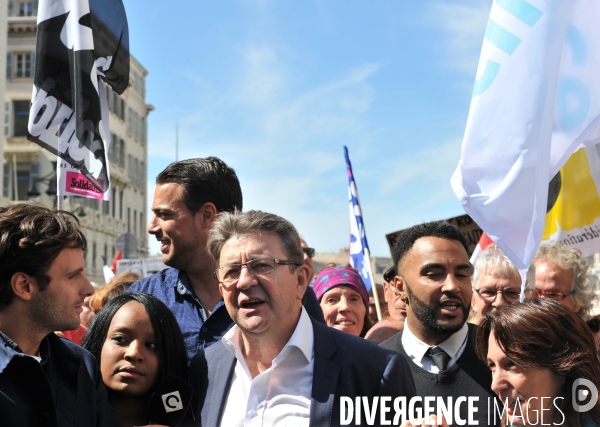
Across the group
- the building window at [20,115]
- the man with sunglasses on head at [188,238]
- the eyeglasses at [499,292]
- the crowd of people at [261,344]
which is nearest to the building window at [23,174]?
the building window at [20,115]

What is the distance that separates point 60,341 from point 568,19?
3.06 meters

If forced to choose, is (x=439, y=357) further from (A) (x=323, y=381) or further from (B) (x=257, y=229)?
(B) (x=257, y=229)

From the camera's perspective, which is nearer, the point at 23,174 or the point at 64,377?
the point at 64,377

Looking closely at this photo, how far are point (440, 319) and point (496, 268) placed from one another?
81 cm

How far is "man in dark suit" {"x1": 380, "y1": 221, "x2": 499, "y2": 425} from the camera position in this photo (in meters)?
4.08

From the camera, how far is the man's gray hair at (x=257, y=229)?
3.85 metres

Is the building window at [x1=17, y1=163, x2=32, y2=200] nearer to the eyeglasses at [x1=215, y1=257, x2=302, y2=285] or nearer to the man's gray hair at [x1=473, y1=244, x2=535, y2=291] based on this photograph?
the man's gray hair at [x1=473, y1=244, x2=535, y2=291]

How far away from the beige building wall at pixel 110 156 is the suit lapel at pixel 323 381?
34523 millimetres

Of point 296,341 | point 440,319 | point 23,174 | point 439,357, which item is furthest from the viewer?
point 23,174

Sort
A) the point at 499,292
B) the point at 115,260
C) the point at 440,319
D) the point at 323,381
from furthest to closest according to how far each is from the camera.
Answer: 1. the point at 115,260
2. the point at 499,292
3. the point at 440,319
4. the point at 323,381

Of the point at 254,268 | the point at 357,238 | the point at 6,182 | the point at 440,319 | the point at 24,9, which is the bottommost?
the point at 440,319

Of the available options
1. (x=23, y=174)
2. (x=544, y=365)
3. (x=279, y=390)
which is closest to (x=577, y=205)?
(x=544, y=365)

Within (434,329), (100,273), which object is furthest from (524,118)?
(100,273)

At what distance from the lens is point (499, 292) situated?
16.1 feet
